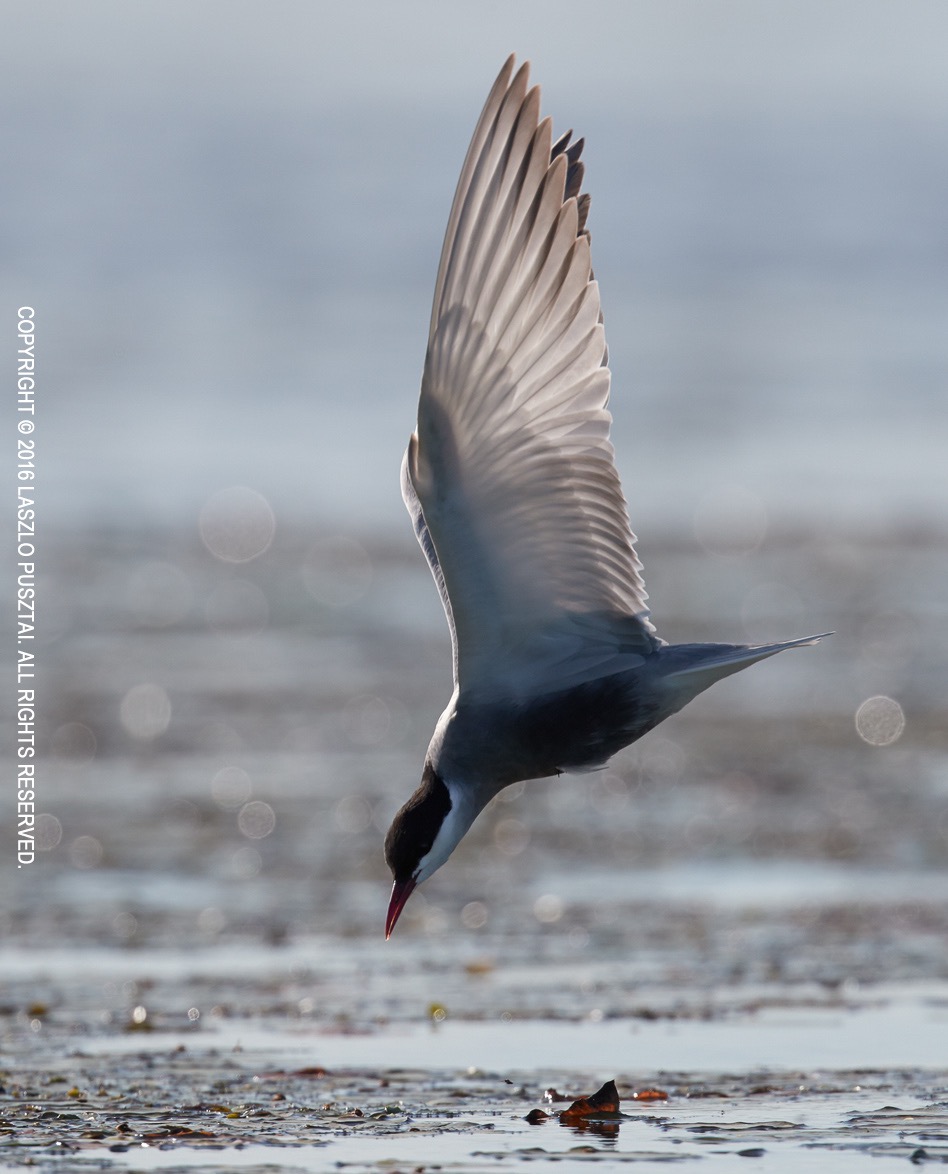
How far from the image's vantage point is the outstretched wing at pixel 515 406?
479 centimetres

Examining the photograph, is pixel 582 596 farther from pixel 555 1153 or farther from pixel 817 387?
pixel 817 387

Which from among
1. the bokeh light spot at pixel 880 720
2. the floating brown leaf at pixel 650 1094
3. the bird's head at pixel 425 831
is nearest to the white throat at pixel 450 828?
the bird's head at pixel 425 831

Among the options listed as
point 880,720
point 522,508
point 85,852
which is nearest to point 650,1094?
point 522,508

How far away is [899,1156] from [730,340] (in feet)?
67.9

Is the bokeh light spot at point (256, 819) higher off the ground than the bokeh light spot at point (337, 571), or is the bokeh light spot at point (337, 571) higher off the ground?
the bokeh light spot at point (337, 571)

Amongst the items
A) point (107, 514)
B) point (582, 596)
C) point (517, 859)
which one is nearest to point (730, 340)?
point (107, 514)

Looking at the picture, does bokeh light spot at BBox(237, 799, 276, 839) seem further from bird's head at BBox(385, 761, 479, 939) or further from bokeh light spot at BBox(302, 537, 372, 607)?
bokeh light spot at BBox(302, 537, 372, 607)

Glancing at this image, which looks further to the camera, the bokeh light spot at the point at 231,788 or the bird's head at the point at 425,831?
the bokeh light spot at the point at 231,788

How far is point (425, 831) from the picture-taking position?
5035mm

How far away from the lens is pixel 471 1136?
14.8ft

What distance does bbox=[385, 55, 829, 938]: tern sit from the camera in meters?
4.80

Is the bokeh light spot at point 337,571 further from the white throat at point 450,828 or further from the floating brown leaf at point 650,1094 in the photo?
the floating brown leaf at point 650,1094

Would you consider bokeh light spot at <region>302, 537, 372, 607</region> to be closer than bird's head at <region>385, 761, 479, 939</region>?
No

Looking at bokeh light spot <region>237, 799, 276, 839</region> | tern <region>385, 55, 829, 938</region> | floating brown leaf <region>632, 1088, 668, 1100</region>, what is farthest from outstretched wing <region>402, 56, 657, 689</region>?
bokeh light spot <region>237, 799, 276, 839</region>
